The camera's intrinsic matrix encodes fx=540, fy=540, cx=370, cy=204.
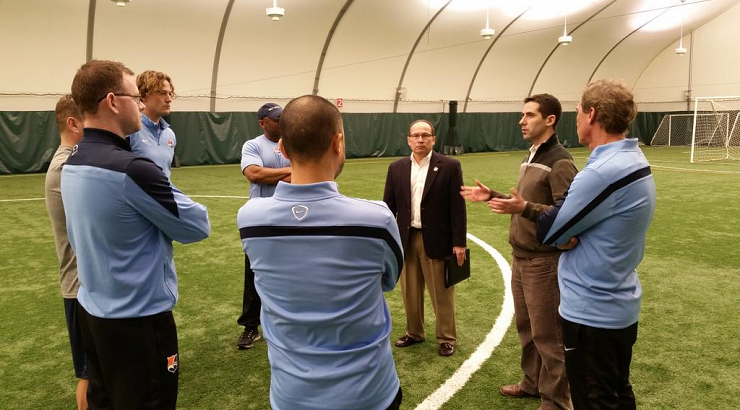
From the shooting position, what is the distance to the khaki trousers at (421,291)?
4.99 meters

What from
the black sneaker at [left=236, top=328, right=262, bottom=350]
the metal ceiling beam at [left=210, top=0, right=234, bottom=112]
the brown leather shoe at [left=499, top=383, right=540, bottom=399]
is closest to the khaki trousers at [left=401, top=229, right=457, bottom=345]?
the brown leather shoe at [left=499, top=383, right=540, bottom=399]

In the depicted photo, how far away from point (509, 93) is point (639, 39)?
9.09 m

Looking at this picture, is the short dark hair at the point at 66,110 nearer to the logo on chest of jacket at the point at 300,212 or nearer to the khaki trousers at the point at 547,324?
the logo on chest of jacket at the point at 300,212

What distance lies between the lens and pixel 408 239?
507 cm

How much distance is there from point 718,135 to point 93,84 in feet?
117

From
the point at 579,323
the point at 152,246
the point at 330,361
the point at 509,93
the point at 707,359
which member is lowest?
the point at 707,359

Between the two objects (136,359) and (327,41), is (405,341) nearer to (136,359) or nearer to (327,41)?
(136,359)

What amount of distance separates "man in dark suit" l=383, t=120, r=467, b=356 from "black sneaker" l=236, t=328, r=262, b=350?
1394mm

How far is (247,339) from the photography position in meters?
5.20

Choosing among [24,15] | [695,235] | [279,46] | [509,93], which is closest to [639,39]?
[509,93]

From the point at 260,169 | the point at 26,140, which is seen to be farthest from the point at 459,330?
the point at 26,140

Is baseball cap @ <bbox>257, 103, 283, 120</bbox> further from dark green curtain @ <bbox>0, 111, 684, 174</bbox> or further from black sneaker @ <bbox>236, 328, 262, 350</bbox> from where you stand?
dark green curtain @ <bbox>0, 111, 684, 174</bbox>

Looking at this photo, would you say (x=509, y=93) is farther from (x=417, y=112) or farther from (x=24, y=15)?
(x=24, y=15)

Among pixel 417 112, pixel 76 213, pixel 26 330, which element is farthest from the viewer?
pixel 417 112
